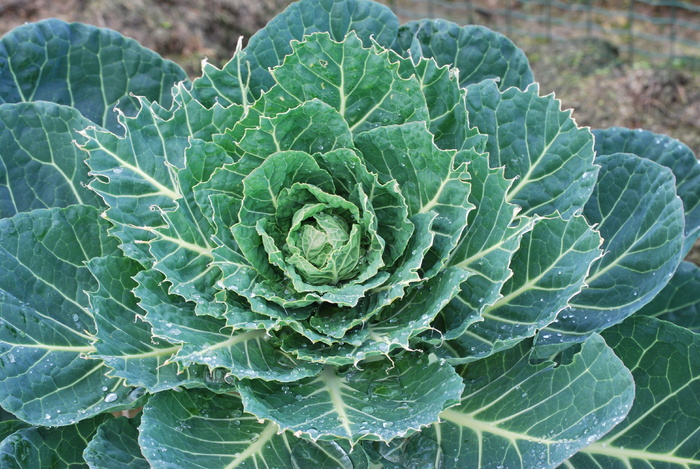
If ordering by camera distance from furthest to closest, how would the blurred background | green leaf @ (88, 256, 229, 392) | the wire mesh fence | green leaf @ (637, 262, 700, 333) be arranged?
the wire mesh fence < the blurred background < green leaf @ (637, 262, 700, 333) < green leaf @ (88, 256, 229, 392)

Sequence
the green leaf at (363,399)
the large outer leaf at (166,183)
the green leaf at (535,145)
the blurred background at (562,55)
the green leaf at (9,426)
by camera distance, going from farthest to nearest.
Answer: the blurred background at (562,55) → the green leaf at (9,426) → the green leaf at (535,145) → the large outer leaf at (166,183) → the green leaf at (363,399)

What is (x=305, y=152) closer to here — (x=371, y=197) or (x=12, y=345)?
(x=371, y=197)

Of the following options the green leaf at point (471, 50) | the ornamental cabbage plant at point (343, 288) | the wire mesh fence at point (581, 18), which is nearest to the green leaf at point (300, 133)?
the ornamental cabbage plant at point (343, 288)

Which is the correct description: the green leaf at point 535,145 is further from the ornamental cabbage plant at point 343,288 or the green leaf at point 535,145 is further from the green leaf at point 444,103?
the green leaf at point 444,103

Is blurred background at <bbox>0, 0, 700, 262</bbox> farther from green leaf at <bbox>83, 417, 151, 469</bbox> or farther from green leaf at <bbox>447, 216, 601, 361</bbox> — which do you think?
green leaf at <bbox>83, 417, 151, 469</bbox>

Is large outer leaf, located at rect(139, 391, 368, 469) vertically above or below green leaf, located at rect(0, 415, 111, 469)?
above

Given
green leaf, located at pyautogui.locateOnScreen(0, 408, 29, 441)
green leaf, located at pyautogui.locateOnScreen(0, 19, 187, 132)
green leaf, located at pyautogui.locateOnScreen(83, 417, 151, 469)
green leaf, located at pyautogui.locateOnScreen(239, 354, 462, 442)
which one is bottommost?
green leaf, located at pyautogui.locateOnScreen(0, 408, 29, 441)

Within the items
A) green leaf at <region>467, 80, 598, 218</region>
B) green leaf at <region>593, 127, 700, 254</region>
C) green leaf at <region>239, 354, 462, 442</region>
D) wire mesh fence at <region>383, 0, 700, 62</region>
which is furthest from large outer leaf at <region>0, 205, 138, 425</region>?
wire mesh fence at <region>383, 0, 700, 62</region>
